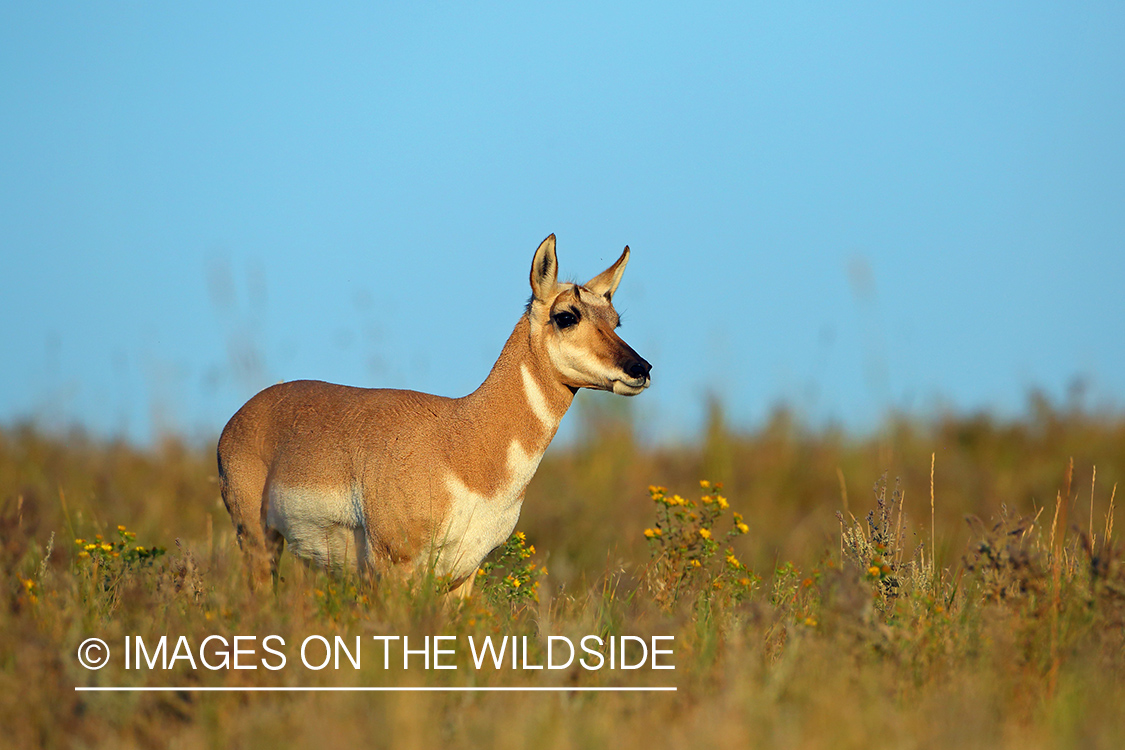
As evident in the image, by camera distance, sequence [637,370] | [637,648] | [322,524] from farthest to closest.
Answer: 1. [322,524]
2. [637,370]
3. [637,648]

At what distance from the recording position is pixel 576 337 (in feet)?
22.7

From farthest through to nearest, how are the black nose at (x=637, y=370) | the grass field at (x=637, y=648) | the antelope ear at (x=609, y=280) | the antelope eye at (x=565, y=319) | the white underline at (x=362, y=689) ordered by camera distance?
1. the antelope ear at (x=609, y=280)
2. the antelope eye at (x=565, y=319)
3. the black nose at (x=637, y=370)
4. the white underline at (x=362, y=689)
5. the grass field at (x=637, y=648)

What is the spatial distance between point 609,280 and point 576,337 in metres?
1.00

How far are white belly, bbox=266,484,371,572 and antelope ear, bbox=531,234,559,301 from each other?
1814 mm

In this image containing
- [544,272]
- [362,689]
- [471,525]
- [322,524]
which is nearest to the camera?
[362,689]

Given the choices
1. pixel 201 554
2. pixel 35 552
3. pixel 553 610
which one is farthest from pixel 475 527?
pixel 35 552

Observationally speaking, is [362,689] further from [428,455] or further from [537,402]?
[537,402]

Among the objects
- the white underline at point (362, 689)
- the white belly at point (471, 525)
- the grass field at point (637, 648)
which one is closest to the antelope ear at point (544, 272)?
the white belly at point (471, 525)

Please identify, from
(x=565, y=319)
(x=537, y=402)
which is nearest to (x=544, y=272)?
(x=565, y=319)

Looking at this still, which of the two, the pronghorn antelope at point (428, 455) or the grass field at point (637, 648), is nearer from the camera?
the grass field at point (637, 648)

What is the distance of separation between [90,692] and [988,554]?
440cm

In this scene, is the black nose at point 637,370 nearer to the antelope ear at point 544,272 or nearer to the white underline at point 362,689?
the antelope ear at point 544,272

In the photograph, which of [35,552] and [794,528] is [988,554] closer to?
[35,552]

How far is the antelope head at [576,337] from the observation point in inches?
267
